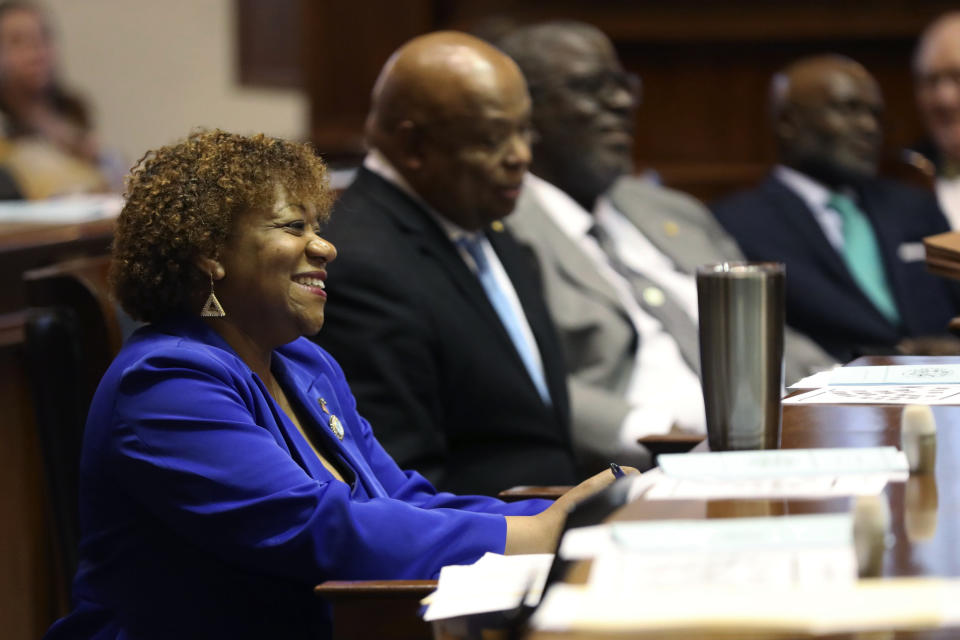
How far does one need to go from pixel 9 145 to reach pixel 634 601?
4.53m

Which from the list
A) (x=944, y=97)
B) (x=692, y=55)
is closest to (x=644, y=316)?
(x=944, y=97)

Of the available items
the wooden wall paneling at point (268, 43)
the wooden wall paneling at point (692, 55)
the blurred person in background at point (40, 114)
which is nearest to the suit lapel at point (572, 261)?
the blurred person in background at point (40, 114)

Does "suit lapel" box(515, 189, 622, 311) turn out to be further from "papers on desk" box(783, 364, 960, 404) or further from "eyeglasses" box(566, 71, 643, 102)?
"papers on desk" box(783, 364, 960, 404)

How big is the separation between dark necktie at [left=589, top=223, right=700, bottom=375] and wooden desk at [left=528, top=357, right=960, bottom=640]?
5.51 ft

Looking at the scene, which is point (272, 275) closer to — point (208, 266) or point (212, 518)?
point (208, 266)

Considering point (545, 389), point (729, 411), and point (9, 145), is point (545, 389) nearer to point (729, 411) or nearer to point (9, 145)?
point (729, 411)

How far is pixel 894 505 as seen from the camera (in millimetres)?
1146

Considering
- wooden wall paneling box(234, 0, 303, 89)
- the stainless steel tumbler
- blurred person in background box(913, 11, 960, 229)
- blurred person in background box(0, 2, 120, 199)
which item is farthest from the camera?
wooden wall paneling box(234, 0, 303, 89)

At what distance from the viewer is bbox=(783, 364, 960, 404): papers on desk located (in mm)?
1667

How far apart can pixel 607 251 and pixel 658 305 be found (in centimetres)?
20

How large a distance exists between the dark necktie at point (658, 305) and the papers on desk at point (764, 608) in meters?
2.30

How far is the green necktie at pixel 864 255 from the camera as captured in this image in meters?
4.06

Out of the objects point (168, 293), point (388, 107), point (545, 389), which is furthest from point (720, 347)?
point (388, 107)

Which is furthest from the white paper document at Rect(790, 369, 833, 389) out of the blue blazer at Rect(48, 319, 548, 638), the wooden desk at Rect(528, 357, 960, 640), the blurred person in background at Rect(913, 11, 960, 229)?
the blurred person in background at Rect(913, 11, 960, 229)
